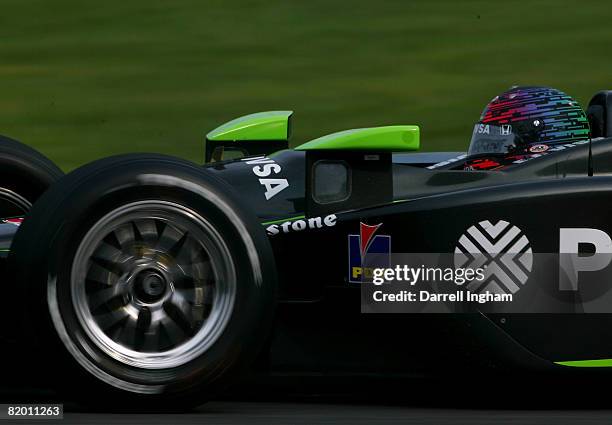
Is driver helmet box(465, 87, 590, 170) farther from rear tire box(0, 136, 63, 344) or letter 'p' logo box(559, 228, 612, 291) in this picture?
rear tire box(0, 136, 63, 344)

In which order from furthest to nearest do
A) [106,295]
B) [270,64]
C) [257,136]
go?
[270,64]
[257,136]
[106,295]

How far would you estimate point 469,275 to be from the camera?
4.00 meters

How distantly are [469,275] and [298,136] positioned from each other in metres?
7.08

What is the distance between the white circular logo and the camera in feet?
13.1

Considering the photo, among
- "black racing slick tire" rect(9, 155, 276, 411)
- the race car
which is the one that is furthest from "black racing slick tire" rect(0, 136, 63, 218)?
"black racing slick tire" rect(9, 155, 276, 411)

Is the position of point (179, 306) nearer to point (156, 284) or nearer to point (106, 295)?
point (156, 284)

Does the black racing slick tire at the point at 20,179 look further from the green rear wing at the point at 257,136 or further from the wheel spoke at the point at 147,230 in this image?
the wheel spoke at the point at 147,230

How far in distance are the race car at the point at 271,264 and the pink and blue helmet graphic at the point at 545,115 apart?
455mm

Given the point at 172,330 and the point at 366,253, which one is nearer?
the point at 172,330

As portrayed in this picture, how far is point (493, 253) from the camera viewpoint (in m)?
3.99

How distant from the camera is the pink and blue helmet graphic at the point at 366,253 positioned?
400cm

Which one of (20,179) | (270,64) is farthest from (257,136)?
(270,64)

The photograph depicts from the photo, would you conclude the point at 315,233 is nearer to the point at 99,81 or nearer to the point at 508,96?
the point at 508,96
